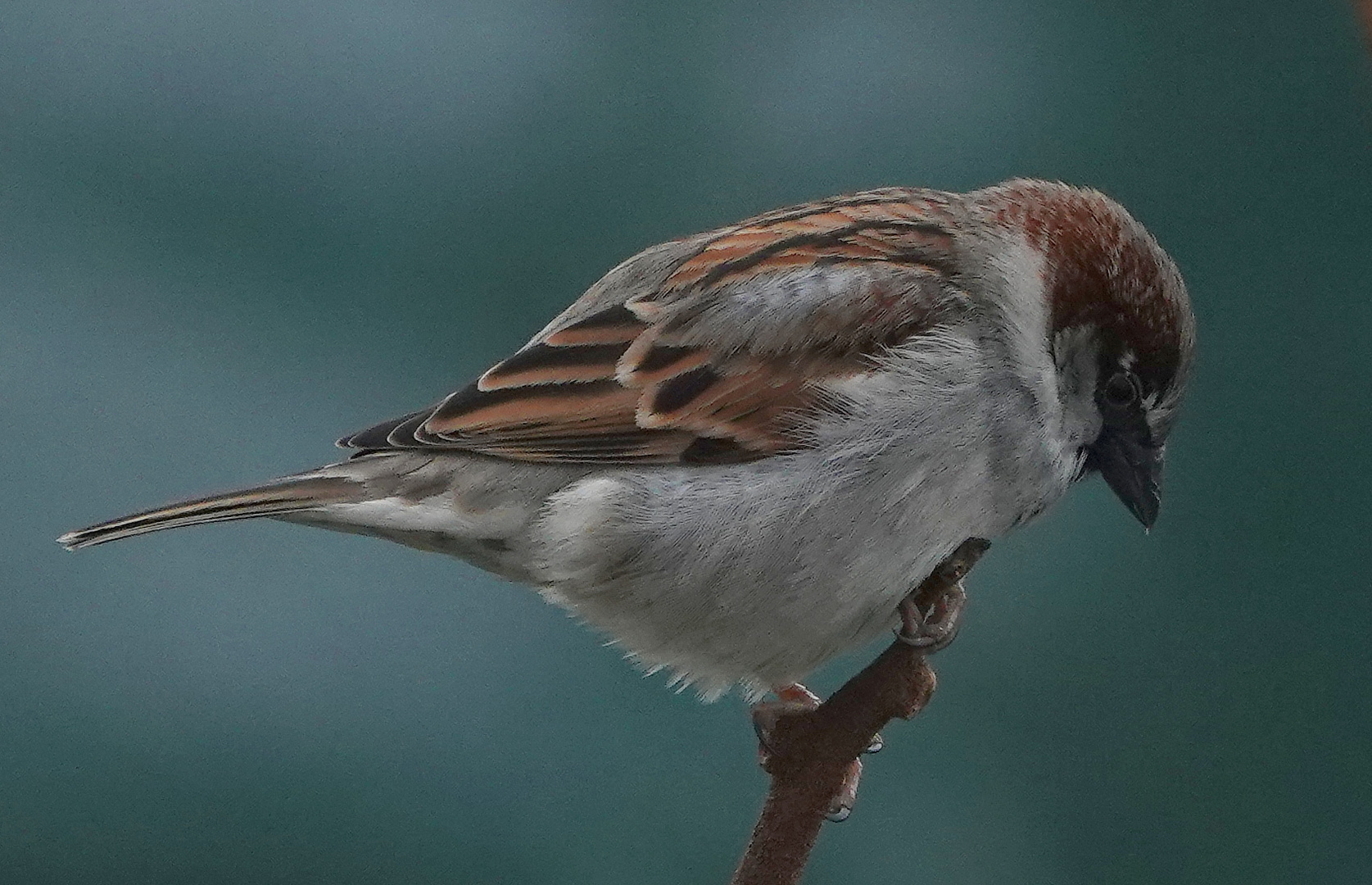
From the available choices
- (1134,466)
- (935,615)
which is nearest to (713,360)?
(935,615)

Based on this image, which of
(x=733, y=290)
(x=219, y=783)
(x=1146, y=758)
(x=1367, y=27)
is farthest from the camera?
(x=1146, y=758)

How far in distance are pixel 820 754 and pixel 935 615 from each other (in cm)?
34

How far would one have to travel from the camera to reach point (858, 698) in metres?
1.75

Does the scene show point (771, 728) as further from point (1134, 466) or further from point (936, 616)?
point (1134, 466)

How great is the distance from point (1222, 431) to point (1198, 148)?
0.47m

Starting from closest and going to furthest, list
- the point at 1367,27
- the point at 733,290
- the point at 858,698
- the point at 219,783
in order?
the point at 1367,27 < the point at 858,698 < the point at 733,290 < the point at 219,783

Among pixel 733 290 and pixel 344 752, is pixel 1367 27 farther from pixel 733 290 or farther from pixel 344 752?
pixel 344 752

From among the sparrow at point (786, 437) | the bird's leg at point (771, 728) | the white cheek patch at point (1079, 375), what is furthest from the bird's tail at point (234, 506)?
the white cheek patch at point (1079, 375)

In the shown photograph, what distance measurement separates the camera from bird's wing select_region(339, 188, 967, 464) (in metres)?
2.21

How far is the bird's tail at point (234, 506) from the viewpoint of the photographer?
2.05m

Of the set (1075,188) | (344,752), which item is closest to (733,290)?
(1075,188)

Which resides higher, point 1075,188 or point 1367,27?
point 1075,188

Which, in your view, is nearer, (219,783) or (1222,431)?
(219,783)

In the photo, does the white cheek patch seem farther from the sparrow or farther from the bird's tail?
the bird's tail
